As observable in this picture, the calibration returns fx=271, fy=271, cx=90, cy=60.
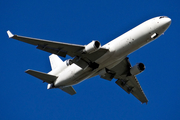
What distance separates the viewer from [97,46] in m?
35.2

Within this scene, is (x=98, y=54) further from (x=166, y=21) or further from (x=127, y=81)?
(x=127, y=81)

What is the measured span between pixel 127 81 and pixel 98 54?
1225cm

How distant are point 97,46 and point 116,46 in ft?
8.85

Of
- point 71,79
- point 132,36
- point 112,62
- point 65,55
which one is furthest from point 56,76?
point 132,36

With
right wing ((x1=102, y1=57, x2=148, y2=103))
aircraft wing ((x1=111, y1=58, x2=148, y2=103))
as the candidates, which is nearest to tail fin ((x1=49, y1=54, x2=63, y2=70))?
right wing ((x1=102, y1=57, x2=148, y2=103))

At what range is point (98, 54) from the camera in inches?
1447

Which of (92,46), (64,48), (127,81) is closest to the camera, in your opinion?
(92,46)

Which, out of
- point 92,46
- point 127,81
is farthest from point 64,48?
point 127,81

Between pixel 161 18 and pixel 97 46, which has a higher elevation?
pixel 161 18

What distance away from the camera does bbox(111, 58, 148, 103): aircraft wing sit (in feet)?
144

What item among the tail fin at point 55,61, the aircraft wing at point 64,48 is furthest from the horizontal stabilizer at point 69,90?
the aircraft wing at point 64,48

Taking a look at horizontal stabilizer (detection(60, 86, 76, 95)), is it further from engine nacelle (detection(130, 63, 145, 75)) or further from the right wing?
engine nacelle (detection(130, 63, 145, 75))

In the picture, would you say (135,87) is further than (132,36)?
Yes

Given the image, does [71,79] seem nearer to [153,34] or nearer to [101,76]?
[101,76]
